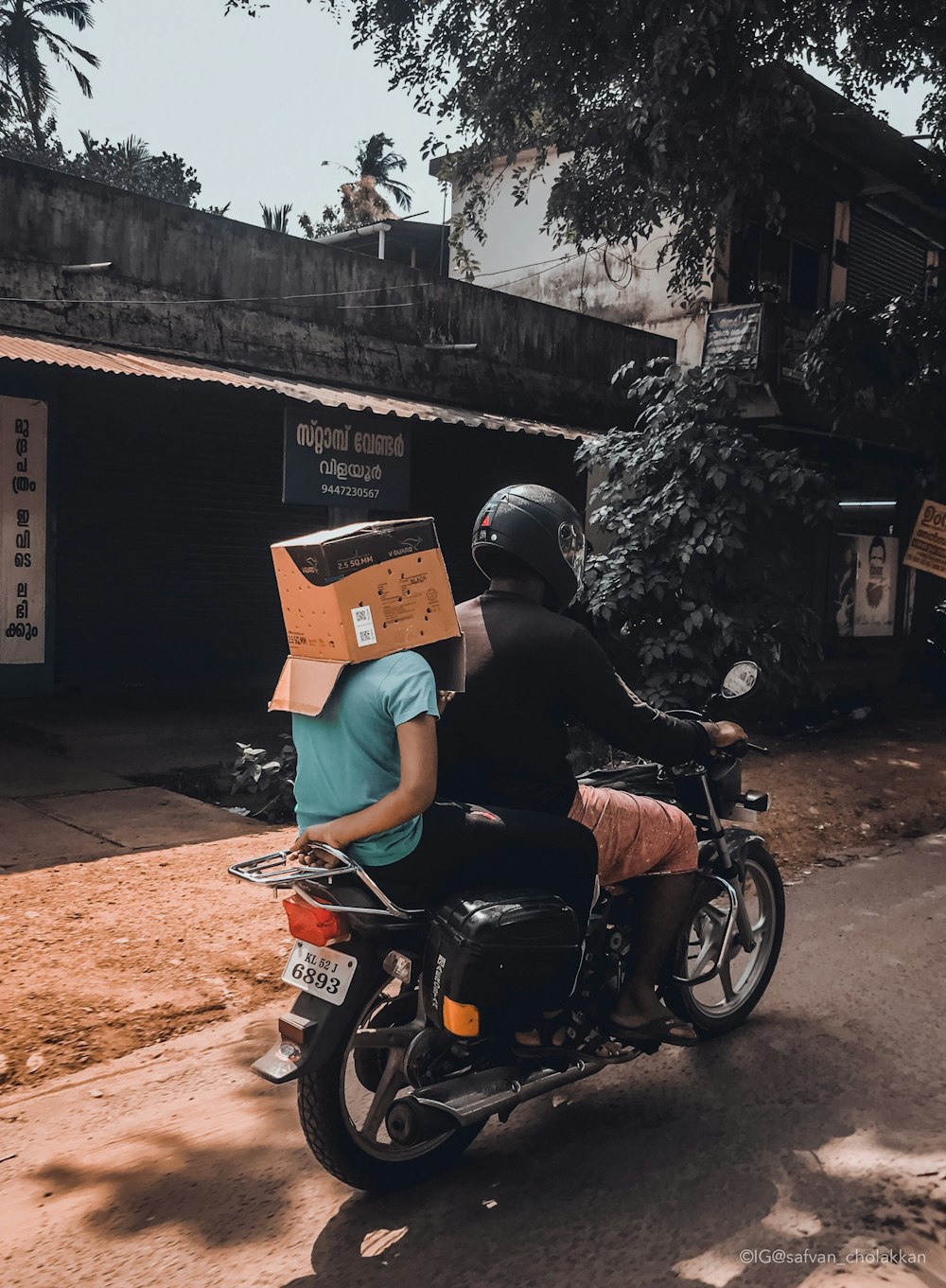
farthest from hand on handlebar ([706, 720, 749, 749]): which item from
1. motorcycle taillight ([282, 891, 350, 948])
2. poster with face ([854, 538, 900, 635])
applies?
poster with face ([854, 538, 900, 635])

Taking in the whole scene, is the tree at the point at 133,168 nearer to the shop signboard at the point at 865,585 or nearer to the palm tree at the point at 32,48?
the palm tree at the point at 32,48

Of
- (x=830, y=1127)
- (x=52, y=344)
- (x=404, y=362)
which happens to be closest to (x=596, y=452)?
(x=404, y=362)

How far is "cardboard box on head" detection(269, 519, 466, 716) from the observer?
259 centimetres

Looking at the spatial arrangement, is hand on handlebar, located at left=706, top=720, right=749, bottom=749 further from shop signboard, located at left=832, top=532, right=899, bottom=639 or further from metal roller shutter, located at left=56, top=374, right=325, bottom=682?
shop signboard, located at left=832, top=532, right=899, bottom=639

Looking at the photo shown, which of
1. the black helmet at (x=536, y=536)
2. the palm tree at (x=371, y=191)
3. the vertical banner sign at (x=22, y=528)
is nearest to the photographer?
the black helmet at (x=536, y=536)

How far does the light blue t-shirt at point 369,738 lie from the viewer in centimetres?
259

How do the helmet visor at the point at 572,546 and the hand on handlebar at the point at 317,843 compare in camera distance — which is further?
the helmet visor at the point at 572,546

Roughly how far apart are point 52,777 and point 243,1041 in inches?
172

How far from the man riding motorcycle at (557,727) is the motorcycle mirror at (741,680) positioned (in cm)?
14

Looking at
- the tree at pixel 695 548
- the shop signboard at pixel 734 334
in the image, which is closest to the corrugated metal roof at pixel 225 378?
the tree at pixel 695 548

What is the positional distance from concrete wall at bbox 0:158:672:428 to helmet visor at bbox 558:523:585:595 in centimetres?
A: 706

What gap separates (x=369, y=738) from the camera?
2646 mm

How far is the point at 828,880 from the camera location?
593 cm

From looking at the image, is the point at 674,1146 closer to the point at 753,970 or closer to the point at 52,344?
the point at 753,970
